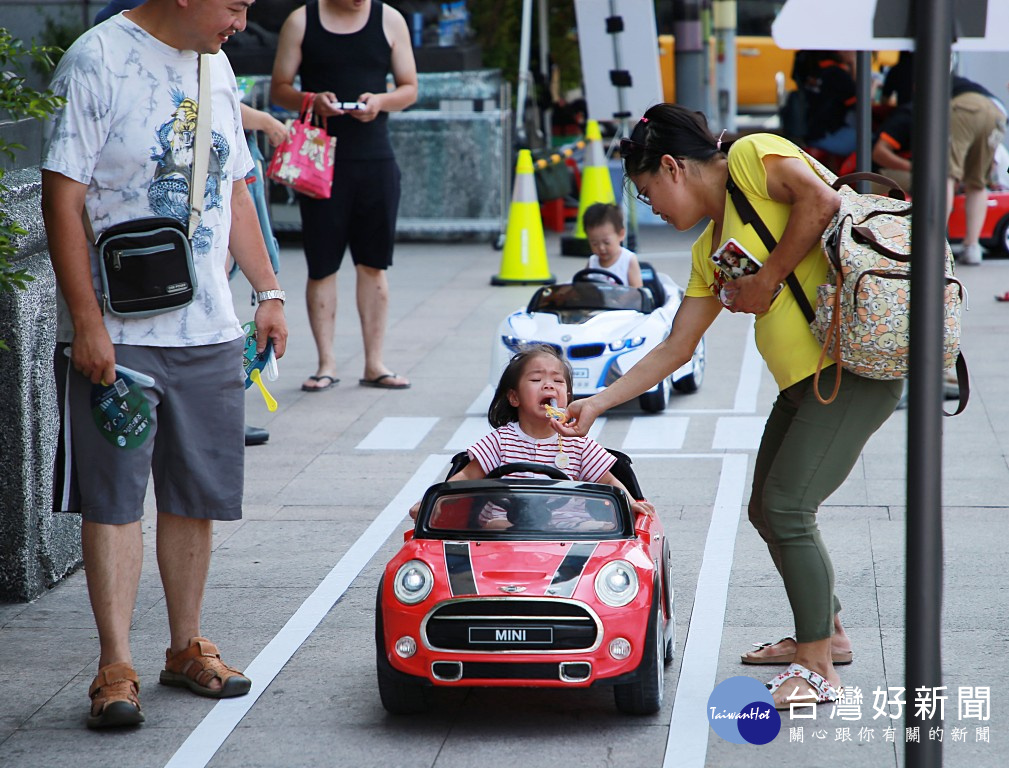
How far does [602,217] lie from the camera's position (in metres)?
9.47

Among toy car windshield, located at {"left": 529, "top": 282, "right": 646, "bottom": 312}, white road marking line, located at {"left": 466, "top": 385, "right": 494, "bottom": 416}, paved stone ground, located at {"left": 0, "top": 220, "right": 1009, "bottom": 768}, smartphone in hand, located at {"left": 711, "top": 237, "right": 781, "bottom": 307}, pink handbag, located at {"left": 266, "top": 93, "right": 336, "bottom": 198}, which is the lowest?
white road marking line, located at {"left": 466, "top": 385, "right": 494, "bottom": 416}

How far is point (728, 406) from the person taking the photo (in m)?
8.84

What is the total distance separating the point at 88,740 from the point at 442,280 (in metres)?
9.97

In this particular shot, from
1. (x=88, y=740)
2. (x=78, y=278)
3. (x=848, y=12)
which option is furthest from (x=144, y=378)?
(x=848, y=12)

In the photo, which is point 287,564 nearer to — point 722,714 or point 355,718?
point 355,718

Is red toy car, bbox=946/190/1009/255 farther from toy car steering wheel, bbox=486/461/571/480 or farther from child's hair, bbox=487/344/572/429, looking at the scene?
toy car steering wheel, bbox=486/461/571/480

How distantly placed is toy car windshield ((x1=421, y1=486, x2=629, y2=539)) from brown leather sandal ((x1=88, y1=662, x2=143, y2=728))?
38.9 inches

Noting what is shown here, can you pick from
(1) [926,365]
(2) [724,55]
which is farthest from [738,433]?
(2) [724,55]

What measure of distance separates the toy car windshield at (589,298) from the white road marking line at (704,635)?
190cm

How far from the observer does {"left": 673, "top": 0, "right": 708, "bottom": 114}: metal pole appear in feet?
59.9

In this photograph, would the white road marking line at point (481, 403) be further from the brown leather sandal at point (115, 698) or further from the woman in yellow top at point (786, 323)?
the brown leather sandal at point (115, 698)

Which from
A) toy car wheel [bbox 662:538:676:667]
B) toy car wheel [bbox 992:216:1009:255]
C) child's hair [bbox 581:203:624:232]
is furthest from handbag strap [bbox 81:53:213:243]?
toy car wheel [bbox 992:216:1009:255]

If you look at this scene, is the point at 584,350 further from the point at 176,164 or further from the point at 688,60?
the point at 688,60

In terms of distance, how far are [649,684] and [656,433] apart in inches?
160
